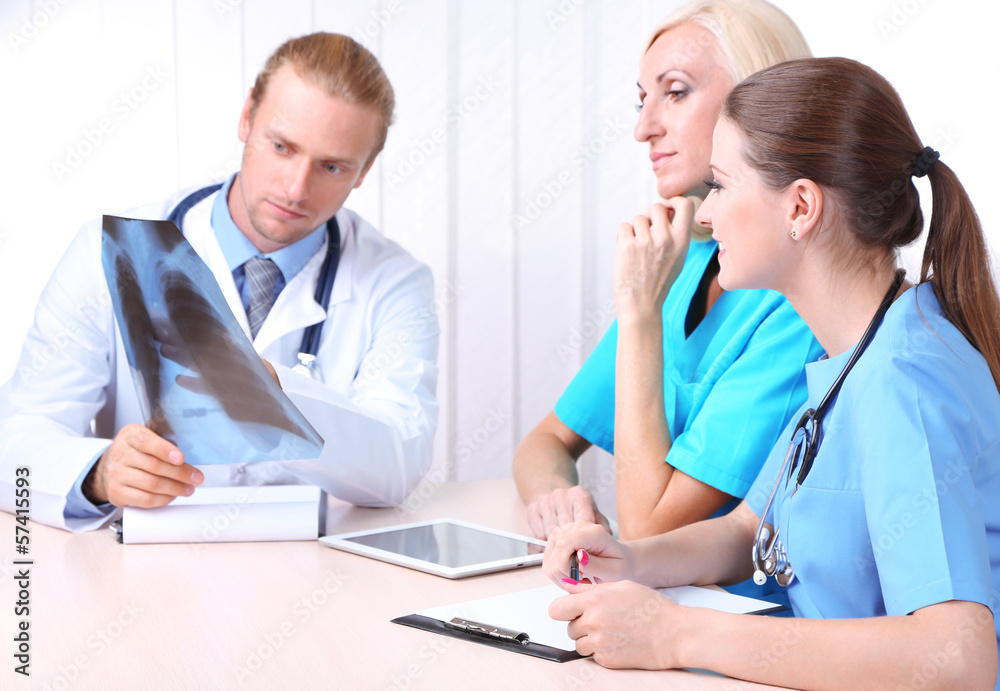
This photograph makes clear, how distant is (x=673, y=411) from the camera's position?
159cm

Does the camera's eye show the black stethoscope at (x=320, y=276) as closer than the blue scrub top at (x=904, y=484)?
No

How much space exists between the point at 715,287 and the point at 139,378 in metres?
1.01

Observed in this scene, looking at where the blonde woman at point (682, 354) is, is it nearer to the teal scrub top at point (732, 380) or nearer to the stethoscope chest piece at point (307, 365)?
the teal scrub top at point (732, 380)

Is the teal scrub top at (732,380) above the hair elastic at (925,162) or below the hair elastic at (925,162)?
below

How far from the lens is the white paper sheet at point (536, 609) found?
939 mm

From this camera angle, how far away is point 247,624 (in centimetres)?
97

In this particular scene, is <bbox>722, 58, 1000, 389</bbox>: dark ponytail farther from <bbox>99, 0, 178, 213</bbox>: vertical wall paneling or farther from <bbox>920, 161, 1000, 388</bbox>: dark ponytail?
<bbox>99, 0, 178, 213</bbox>: vertical wall paneling

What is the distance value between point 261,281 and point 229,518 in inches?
24.2

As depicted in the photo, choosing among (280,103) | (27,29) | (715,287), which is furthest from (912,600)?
(27,29)

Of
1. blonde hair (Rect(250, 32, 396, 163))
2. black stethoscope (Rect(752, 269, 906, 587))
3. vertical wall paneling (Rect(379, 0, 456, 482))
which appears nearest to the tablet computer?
black stethoscope (Rect(752, 269, 906, 587))

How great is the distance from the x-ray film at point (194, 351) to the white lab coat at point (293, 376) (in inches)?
5.2

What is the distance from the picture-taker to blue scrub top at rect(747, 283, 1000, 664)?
85 cm

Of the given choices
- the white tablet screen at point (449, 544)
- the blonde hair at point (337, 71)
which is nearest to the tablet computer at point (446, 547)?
the white tablet screen at point (449, 544)

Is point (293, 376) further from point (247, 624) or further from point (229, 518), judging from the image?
point (247, 624)
